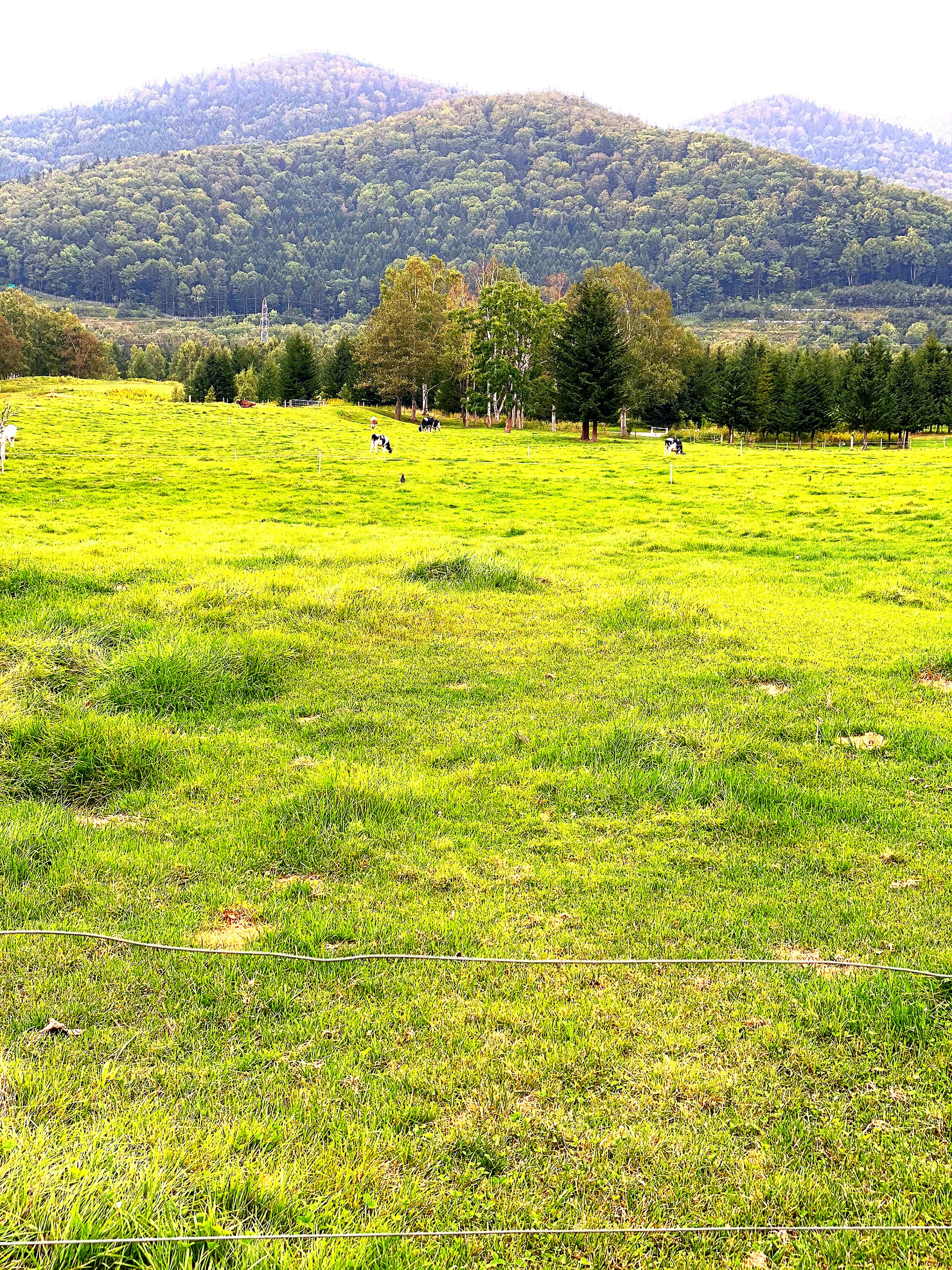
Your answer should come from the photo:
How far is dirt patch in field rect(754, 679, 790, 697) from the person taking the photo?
917 centimetres

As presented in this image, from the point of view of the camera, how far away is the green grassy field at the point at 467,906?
329 centimetres

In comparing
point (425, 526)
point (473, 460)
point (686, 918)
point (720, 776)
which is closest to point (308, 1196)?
point (686, 918)

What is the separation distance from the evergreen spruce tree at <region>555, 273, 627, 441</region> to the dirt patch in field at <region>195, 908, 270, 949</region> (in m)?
58.0

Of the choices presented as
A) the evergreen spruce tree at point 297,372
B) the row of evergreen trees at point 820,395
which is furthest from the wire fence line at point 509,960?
the evergreen spruce tree at point 297,372

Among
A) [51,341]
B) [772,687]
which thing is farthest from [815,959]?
[51,341]

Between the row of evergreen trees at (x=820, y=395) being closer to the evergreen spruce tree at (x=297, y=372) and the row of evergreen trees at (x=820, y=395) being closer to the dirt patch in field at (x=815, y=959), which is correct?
the evergreen spruce tree at (x=297, y=372)

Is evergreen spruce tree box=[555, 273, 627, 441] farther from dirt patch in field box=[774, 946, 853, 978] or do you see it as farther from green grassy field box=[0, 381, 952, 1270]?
dirt patch in field box=[774, 946, 853, 978]

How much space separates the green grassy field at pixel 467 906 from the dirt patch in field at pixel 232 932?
0.03 m

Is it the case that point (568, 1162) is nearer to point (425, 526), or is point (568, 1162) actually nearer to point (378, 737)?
point (378, 737)

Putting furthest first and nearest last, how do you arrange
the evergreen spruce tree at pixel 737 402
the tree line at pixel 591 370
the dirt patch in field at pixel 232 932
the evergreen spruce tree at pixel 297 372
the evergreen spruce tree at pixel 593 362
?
the evergreen spruce tree at pixel 297 372 → the evergreen spruce tree at pixel 737 402 → the tree line at pixel 591 370 → the evergreen spruce tree at pixel 593 362 → the dirt patch in field at pixel 232 932

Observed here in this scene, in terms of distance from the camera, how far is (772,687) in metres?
9.43

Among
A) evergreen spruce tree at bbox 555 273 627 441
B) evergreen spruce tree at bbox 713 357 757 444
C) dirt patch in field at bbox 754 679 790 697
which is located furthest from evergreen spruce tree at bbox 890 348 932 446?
dirt patch in field at bbox 754 679 790 697

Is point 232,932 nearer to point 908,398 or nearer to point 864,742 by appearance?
point 864,742

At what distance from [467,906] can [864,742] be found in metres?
4.89
